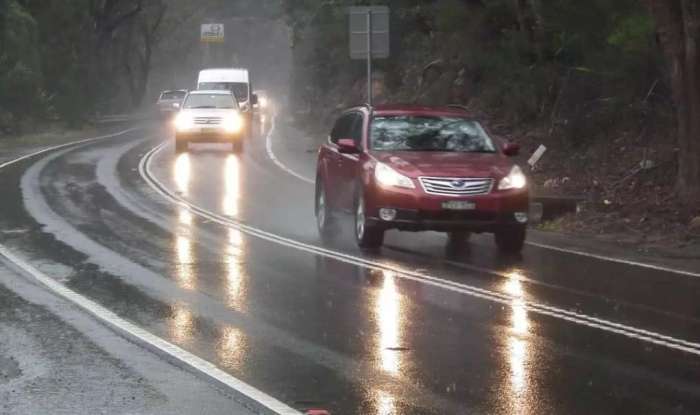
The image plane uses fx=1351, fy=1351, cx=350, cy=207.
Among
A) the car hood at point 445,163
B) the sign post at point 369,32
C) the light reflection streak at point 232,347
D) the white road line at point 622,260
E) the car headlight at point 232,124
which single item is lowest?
the car headlight at point 232,124

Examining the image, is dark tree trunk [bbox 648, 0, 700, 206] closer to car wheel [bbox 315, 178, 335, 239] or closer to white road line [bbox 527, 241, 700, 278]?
white road line [bbox 527, 241, 700, 278]

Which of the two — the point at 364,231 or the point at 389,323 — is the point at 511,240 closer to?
the point at 364,231

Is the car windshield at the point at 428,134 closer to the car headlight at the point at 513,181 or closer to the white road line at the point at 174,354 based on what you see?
the car headlight at the point at 513,181

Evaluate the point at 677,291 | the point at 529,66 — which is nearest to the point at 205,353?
the point at 677,291

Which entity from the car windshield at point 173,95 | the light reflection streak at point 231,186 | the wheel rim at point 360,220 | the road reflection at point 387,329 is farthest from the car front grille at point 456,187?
the car windshield at point 173,95

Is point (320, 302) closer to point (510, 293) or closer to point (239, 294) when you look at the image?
point (239, 294)

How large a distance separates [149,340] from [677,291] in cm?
525

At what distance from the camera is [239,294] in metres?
12.2

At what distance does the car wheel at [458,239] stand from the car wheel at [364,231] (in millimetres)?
1115

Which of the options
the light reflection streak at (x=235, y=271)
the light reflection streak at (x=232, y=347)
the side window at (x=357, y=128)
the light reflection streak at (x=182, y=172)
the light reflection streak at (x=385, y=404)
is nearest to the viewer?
the light reflection streak at (x=385, y=404)

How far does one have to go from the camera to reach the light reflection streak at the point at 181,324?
32.7ft

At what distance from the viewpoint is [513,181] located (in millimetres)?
15141

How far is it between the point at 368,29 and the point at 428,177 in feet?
46.8

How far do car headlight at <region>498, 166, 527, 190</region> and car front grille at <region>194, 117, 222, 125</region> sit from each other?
72.9ft
